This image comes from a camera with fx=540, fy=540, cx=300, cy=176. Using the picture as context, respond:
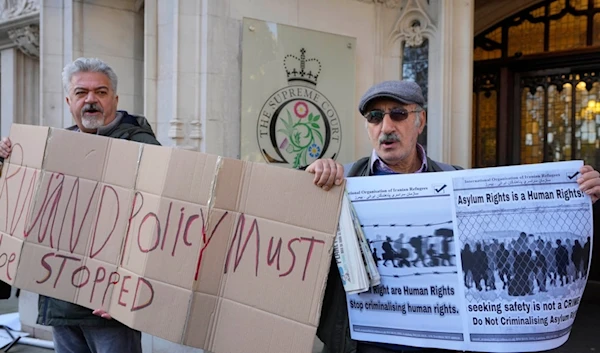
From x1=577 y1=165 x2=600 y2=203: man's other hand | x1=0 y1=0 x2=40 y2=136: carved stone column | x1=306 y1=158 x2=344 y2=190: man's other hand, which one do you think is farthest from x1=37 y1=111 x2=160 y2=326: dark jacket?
x1=0 y1=0 x2=40 y2=136: carved stone column

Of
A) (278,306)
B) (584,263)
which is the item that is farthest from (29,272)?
(584,263)

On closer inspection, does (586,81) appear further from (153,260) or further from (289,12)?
(153,260)

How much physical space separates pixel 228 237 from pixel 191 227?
0.13 metres

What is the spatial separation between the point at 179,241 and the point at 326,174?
0.55 m

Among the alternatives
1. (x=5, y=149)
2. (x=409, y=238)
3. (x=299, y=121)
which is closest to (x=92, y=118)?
(x=5, y=149)

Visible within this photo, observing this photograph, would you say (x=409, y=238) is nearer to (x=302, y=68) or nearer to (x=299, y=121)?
(x=299, y=121)

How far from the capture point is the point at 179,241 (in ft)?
5.97

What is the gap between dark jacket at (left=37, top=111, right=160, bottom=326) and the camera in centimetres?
207

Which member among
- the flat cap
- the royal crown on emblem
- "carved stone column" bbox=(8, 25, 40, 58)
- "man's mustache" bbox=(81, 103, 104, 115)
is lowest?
"man's mustache" bbox=(81, 103, 104, 115)

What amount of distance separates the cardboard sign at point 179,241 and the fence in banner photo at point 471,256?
161 millimetres

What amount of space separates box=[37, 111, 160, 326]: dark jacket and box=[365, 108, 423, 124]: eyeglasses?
0.92m

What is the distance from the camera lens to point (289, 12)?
459 centimetres

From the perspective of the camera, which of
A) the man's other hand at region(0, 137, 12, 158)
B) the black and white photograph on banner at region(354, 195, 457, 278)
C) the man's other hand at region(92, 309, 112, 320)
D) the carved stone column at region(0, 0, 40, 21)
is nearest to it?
the black and white photograph on banner at region(354, 195, 457, 278)

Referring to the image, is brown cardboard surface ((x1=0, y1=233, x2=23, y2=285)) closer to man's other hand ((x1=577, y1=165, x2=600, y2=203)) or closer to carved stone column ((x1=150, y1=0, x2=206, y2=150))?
man's other hand ((x1=577, y1=165, x2=600, y2=203))
